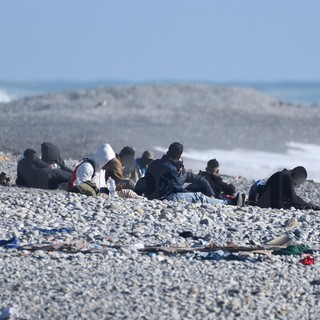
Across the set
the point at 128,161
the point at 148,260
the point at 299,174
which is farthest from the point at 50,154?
the point at 148,260

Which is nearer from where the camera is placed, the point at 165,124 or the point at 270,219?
the point at 270,219

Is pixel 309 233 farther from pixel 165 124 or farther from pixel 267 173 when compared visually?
pixel 165 124

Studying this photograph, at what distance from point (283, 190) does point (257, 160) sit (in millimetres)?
16098

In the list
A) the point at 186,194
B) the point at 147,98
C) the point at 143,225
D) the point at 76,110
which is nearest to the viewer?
the point at 143,225

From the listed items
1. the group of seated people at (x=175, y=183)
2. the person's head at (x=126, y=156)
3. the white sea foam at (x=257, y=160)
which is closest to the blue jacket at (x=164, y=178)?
the group of seated people at (x=175, y=183)

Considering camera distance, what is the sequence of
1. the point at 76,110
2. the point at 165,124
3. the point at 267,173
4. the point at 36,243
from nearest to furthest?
the point at 36,243 → the point at 267,173 → the point at 165,124 → the point at 76,110

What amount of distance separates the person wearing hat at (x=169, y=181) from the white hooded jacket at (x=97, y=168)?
1.82ft

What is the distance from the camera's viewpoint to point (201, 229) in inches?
518

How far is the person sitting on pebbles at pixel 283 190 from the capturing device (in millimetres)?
15320

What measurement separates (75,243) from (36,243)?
1.24 ft

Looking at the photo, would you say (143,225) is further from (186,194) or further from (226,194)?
(226,194)

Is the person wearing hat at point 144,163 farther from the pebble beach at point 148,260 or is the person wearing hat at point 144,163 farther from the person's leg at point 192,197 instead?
the person's leg at point 192,197

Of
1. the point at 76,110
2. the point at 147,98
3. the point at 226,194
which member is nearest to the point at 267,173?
the point at 226,194

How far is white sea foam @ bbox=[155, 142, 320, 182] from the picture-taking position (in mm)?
27484
